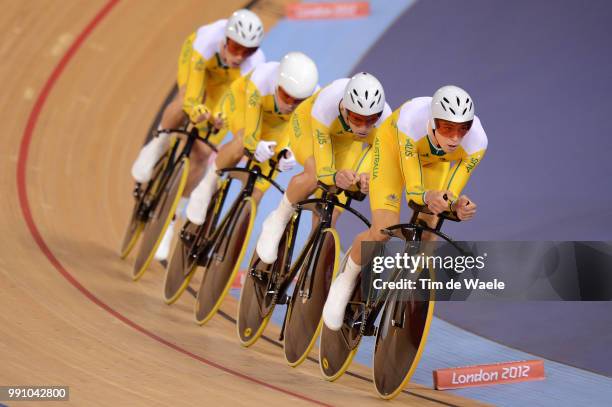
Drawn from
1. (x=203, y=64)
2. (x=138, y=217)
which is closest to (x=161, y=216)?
(x=138, y=217)

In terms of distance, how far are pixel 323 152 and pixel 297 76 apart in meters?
0.57

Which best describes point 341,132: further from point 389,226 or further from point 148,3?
point 148,3

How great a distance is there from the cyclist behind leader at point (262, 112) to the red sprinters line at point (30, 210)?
745 millimetres

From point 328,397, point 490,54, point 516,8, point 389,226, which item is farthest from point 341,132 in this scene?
point 516,8

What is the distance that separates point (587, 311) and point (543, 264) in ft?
1.20

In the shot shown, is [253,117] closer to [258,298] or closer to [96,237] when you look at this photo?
[258,298]

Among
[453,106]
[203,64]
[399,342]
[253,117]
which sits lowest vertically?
[399,342]

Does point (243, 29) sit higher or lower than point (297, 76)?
higher

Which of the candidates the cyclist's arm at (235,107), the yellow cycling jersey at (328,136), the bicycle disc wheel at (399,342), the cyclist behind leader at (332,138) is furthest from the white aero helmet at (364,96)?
the cyclist's arm at (235,107)

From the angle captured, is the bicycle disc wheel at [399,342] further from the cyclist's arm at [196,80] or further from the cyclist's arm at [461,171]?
the cyclist's arm at [196,80]

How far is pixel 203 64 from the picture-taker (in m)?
6.53

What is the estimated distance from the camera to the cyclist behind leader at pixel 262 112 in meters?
5.48

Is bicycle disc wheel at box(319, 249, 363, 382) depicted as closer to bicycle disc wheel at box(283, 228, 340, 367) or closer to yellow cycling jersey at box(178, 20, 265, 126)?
bicycle disc wheel at box(283, 228, 340, 367)

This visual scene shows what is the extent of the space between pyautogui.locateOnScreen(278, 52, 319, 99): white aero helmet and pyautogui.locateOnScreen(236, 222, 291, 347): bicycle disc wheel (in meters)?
0.69
